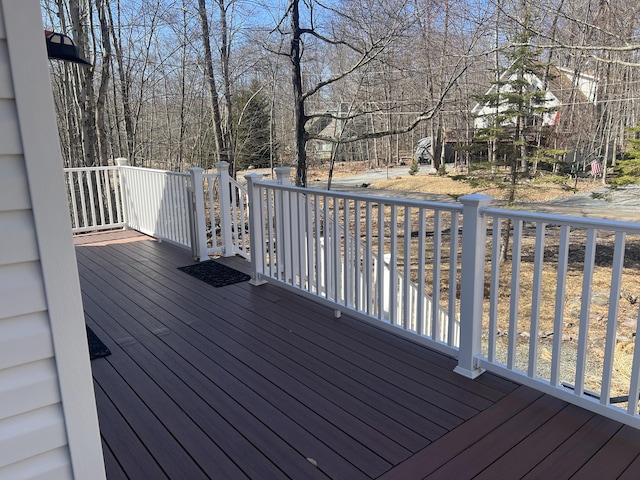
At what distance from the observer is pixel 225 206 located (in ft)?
16.7

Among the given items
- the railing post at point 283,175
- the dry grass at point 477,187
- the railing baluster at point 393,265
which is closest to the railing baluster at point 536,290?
the railing baluster at point 393,265

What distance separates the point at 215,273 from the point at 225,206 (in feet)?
2.83

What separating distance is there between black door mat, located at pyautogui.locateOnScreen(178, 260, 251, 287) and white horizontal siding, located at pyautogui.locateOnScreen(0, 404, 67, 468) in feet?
9.78

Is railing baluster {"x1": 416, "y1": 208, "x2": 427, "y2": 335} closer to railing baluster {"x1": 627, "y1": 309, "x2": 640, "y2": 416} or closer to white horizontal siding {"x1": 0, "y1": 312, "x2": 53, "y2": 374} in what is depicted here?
railing baluster {"x1": 627, "y1": 309, "x2": 640, "y2": 416}

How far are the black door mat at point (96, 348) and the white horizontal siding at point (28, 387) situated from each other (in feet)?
5.47

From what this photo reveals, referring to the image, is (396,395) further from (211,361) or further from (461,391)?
(211,361)

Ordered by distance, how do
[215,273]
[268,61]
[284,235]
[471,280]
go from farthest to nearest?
[268,61] < [215,273] < [284,235] < [471,280]

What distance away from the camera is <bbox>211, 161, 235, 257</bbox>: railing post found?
16.2 ft

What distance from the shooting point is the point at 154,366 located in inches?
106

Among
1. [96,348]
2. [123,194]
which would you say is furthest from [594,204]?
A: [96,348]

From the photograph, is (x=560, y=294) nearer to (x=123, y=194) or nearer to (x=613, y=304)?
(x=613, y=304)

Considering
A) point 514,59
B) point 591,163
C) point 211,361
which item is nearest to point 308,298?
point 211,361

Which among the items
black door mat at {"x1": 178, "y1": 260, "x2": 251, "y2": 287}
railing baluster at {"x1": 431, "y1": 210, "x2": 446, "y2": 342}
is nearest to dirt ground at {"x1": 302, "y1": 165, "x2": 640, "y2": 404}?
railing baluster at {"x1": 431, "y1": 210, "x2": 446, "y2": 342}

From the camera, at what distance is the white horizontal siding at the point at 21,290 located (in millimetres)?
1123
